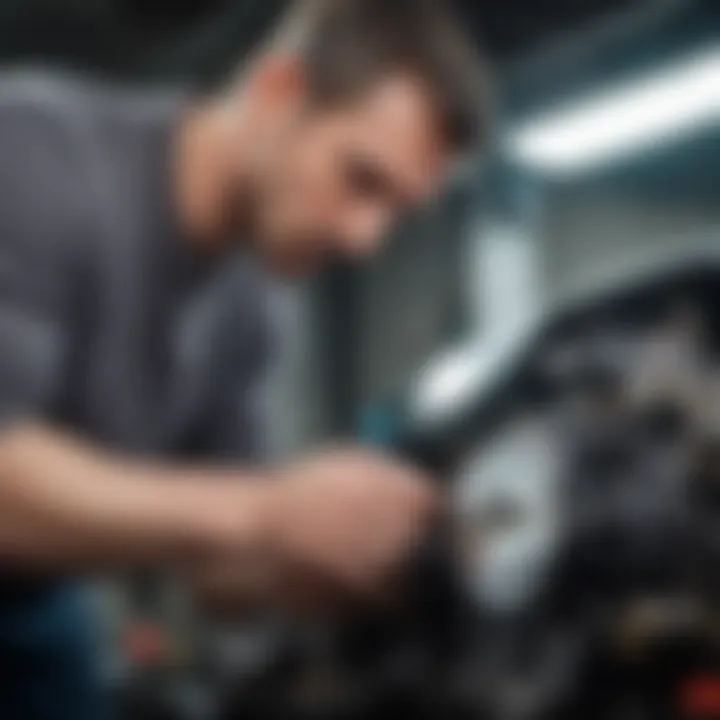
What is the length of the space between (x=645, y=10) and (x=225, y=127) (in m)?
0.26

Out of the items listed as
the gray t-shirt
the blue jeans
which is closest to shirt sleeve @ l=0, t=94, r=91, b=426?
the gray t-shirt

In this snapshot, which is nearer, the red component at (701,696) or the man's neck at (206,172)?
the red component at (701,696)

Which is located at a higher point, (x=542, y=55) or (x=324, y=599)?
(x=542, y=55)

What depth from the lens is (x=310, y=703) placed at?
0.89 metres

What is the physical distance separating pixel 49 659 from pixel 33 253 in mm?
243

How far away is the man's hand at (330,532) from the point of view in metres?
0.87

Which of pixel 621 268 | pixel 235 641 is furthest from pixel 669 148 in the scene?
pixel 235 641

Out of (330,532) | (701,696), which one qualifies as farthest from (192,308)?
(701,696)

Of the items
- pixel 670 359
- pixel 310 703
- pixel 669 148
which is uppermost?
pixel 669 148

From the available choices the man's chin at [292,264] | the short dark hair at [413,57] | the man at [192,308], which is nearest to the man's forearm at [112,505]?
the man at [192,308]

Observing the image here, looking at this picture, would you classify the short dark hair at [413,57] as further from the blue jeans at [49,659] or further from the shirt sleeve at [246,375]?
the blue jeans at [49,659]

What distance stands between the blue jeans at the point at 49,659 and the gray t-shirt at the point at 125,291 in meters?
0.11

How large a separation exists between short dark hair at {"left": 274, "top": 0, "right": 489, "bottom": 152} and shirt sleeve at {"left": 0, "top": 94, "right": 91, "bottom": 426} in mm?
164

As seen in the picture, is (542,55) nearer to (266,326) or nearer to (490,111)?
(490,111)
